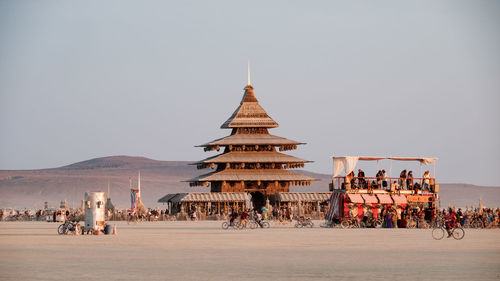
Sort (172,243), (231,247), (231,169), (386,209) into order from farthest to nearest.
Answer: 1. (231,169)
2. (386,209)
3. (172,243)
4. (231,247)

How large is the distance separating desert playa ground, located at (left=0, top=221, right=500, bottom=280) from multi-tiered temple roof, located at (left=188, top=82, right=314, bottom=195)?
2456 inches

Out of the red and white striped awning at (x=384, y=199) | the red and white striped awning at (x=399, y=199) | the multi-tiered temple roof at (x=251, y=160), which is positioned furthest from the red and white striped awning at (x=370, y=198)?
the multi-tiered temple roof at (x=251, y=160)

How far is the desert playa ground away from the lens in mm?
23953

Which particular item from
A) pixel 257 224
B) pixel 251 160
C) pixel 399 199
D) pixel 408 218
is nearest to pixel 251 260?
pixel 399 199

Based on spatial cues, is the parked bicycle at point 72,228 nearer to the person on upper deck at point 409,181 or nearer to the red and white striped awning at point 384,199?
the red and white striped awning at point 384,199

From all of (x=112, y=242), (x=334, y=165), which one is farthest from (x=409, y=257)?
(x=334, y=165)

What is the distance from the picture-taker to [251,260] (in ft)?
95.1

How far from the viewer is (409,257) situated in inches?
1196

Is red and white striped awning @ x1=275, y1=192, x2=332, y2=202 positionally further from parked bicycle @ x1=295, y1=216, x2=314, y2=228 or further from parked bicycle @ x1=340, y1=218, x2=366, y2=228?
parked bicycle @ x1=340, y1=218, x2=366, y2=228

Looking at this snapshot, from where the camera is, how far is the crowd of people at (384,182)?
62.5 m

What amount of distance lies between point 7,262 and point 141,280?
7.04 meters

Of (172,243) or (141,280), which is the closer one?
(141,280)

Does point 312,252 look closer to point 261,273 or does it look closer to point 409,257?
point 409,257

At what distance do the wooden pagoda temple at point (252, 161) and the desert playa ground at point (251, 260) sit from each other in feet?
205
